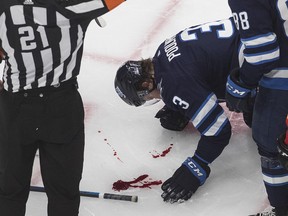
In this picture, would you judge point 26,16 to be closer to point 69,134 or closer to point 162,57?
point 69,134

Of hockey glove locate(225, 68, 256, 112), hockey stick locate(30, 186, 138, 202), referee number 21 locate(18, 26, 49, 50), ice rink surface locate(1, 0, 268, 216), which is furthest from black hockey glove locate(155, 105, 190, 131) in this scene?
referee number 21 locate(18, 26, 49, 50)

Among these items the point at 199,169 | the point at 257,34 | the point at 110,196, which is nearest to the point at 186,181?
the point at 199,169

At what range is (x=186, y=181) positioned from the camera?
85.0 inches

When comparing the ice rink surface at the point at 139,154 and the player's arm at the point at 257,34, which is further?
the ice rink surface at the point at 139,154

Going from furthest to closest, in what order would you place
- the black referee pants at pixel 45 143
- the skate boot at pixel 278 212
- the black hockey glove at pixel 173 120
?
the black hockey glove at pixel 173 120 < the skate boot at pixel 278 212 < the black referee pants at pixel 45 143

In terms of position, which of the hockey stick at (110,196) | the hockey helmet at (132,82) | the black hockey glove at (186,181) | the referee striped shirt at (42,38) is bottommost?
the hockey stick at (110,196)

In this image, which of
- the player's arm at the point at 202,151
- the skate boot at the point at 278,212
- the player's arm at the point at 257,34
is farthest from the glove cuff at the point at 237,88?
the skate boot at the point at 278,212

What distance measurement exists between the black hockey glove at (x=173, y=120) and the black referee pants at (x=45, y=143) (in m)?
0.68

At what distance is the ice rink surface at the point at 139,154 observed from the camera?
6.97 feet

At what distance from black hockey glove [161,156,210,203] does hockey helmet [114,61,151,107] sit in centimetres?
31

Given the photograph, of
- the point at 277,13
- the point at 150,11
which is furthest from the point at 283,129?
the point at 150,11

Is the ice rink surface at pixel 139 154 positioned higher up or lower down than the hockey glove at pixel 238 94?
lower down

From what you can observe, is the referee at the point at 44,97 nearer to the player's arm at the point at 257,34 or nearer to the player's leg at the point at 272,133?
the player's arm at the point at 257,34

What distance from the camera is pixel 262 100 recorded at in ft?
5.83
